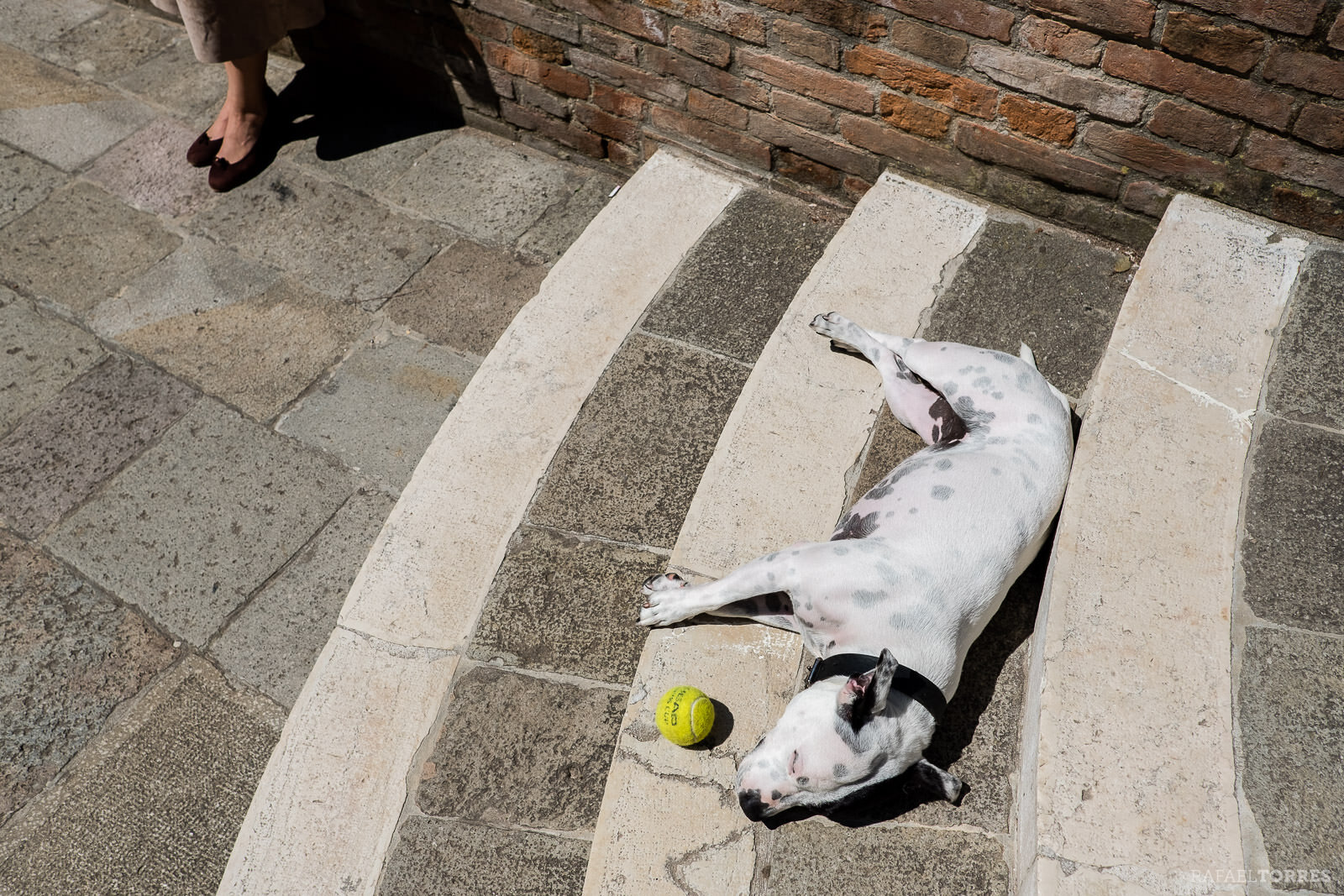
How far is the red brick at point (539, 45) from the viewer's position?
3.94 meters

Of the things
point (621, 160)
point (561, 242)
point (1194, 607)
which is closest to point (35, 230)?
point (561, 242)

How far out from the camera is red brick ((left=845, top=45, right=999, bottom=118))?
3100 millimetres

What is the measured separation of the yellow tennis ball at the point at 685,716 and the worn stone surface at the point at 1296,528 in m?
1.43

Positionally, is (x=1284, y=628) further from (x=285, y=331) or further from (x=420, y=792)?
(x=285, y=331)

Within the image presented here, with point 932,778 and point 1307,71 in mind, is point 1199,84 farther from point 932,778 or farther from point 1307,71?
point 932,778

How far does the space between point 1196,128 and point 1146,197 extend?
294 millimetres

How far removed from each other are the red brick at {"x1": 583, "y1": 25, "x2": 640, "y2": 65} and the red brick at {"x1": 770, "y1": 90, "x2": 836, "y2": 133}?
25.9 inches

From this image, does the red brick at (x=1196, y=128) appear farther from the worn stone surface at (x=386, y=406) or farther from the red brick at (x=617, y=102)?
the worn stone surface at (x=386, y=406)

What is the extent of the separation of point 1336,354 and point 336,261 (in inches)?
151

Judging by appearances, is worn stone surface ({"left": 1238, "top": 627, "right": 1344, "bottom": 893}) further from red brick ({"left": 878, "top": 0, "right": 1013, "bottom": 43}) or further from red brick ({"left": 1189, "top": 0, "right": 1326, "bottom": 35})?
red brick ({"left": 878, "top": 0, "right": 1013, "bottom": 43})

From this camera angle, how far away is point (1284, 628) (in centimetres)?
223

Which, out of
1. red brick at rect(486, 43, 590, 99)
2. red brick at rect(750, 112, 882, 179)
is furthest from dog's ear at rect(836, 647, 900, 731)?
red brick at rect(486, 43, 590, 99)

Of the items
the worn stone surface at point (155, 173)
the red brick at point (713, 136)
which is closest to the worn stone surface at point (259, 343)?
the worn stone surface at point (155, 173)

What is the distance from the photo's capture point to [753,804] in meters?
2.14
